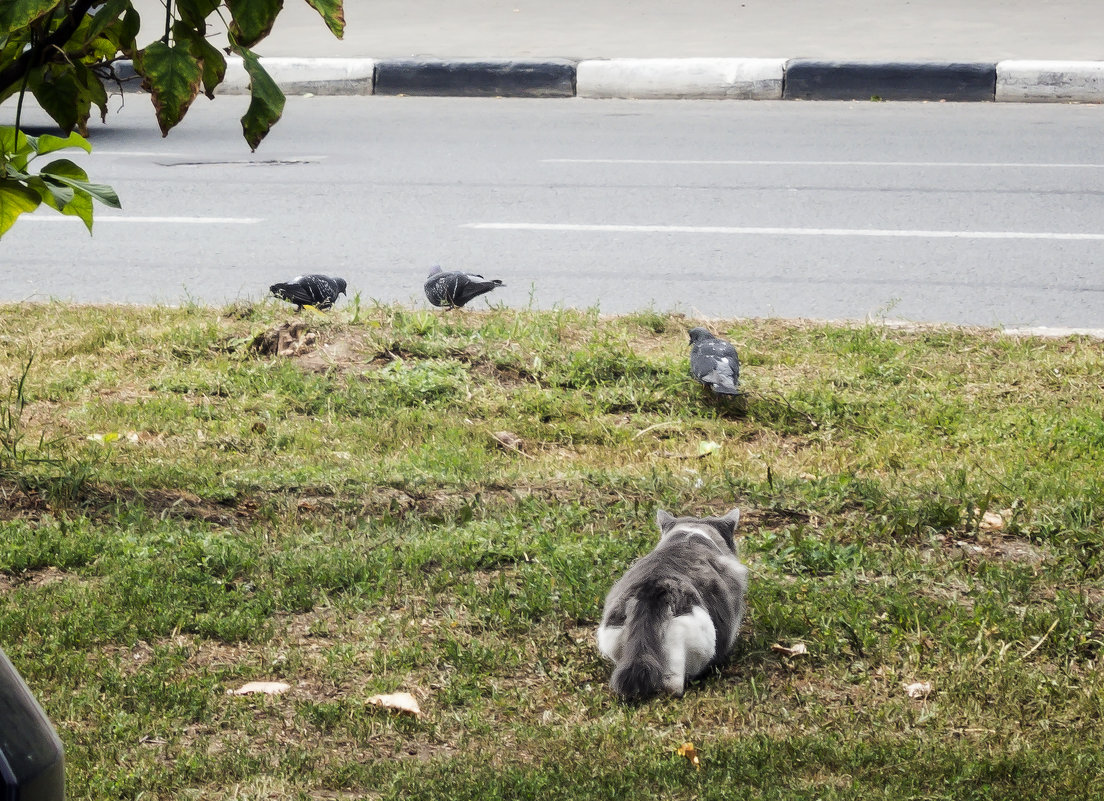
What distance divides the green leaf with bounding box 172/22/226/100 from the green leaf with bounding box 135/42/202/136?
0.04 meters

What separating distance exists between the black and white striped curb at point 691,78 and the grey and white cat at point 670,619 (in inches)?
425

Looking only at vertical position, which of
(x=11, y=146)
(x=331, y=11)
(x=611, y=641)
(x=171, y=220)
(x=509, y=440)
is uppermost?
(x=331, y=11)

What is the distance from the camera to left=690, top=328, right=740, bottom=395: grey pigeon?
4863 mm

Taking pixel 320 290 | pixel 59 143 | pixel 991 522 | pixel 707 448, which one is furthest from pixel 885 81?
pixel 59 143

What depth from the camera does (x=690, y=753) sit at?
2785mm

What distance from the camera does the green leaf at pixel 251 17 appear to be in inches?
80.7

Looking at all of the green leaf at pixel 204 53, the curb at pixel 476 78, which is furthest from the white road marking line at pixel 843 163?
the green leaf at pixel 204 53

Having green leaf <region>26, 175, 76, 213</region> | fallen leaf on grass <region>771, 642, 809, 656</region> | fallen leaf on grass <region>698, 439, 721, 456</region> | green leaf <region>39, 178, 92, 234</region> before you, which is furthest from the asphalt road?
green leaf <region>26, 175, 76, 213</region>

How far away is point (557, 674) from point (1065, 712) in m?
1.29

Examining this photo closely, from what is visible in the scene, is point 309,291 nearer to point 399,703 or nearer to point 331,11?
point 399,703

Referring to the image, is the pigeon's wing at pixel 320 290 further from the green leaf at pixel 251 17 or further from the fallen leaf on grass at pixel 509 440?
the green leaf at pixel 251 17

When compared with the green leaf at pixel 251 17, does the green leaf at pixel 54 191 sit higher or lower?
lower

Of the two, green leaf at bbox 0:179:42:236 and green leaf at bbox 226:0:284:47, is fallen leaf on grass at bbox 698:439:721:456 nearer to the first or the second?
green leaf at bbox 0:179:42:236

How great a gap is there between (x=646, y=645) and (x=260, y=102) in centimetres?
162
